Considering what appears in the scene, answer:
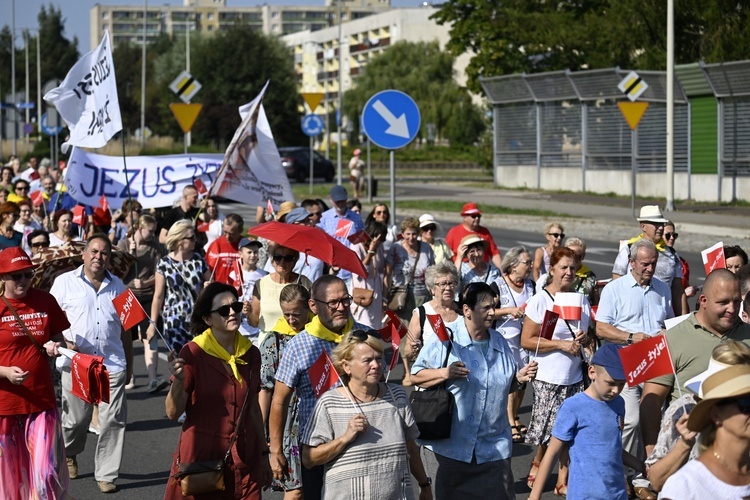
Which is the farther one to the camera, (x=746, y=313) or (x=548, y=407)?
(x=548, y=407)

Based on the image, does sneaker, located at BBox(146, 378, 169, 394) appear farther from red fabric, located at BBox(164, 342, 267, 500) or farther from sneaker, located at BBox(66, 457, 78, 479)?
red fabric, located at BBox(164, 342, 267, 500)

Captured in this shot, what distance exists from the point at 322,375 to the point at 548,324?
2.12 m

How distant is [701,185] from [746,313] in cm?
2524

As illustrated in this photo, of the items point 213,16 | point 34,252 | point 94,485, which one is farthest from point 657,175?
point 213,16

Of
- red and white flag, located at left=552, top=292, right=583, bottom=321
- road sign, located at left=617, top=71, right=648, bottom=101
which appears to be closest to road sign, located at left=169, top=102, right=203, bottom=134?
road sign, located at left=617, top=71, right=648, bottom=101

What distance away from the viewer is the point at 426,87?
292 feet

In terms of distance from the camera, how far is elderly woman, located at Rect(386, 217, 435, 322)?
39.9 ft

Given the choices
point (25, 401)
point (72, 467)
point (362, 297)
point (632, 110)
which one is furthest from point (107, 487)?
point (632, 110)

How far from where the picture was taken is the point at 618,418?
6.06 meters

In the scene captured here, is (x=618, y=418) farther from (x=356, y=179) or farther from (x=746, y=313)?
(x=356, y=179)

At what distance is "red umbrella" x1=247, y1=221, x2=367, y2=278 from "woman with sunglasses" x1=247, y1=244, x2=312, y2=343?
0.15m

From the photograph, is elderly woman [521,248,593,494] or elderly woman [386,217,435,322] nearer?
elderly woman [521,248,593,494]

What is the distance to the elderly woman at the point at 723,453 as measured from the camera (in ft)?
12.3

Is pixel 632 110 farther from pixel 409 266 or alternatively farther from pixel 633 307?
pixel 633 307
